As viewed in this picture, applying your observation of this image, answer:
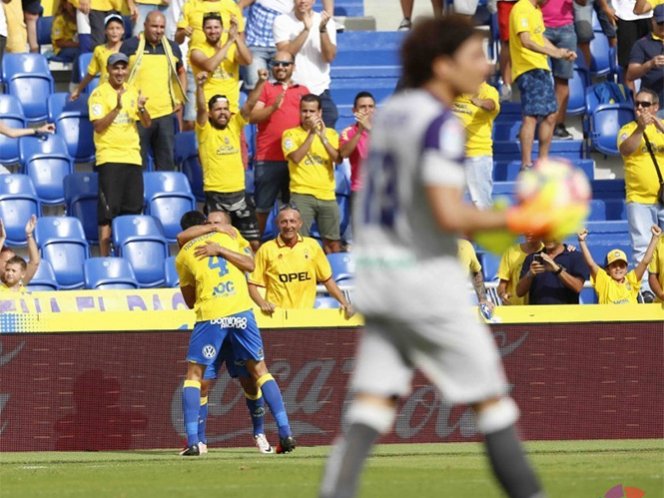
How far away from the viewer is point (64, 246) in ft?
47.5

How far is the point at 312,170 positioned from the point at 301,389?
10.4ft

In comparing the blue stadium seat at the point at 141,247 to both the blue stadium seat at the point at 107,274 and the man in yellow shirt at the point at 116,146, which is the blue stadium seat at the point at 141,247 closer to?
the man in yellow shirt at the point at 116,146

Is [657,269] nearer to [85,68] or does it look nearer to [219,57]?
[219,57]

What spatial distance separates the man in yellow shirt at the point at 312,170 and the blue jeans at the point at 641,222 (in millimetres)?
2901

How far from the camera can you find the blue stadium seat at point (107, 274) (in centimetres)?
1402

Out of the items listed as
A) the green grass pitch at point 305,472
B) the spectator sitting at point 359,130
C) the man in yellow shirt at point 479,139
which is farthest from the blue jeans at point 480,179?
the green grass pitch at point 305,472

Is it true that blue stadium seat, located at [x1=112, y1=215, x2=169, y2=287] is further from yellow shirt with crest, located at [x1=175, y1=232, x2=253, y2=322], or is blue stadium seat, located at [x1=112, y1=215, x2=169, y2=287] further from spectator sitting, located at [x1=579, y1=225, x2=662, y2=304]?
spectator sitting, located at [x1=579, y1=225, x2=662, y2=304]

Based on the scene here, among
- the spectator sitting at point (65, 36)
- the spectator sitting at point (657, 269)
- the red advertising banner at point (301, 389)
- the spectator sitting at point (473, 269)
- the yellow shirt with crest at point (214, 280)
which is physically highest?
the spectator sitting at point (65, 36)

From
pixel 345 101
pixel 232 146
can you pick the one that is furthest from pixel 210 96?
pixel 345 101

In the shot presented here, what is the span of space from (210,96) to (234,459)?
19.2 ft

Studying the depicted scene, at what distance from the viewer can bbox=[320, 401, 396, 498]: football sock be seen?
17.9 feet

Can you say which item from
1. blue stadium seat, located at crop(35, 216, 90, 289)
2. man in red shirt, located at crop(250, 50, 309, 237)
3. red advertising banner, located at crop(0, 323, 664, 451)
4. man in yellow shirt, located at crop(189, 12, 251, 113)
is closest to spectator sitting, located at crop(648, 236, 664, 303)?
red advertising banner, located at crop(0, 323, 664, 451)

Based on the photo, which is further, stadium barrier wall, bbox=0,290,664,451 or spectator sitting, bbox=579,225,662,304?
spectator sitting, bbox=579,225,662,304

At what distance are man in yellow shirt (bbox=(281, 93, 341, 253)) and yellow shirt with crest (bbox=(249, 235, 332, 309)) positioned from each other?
1892 mm
